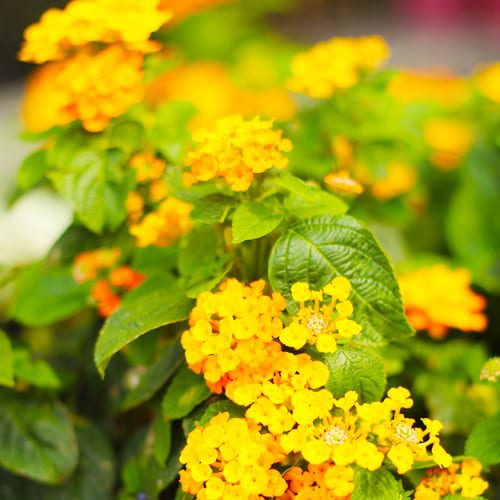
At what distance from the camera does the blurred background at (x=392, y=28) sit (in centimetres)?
388

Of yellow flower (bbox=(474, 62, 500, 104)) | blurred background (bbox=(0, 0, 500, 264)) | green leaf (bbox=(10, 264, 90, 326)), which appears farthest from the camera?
blurred background (bbox=(0, 0, 500, 264))

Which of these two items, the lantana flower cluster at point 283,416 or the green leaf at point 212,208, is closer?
the lantana flower cluster at point 283,416

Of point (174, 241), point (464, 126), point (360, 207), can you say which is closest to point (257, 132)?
point (174, 241)

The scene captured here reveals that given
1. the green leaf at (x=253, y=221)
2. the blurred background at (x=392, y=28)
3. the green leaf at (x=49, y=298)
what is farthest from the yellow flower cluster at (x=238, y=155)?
the blurred background at (x=392, y=28)

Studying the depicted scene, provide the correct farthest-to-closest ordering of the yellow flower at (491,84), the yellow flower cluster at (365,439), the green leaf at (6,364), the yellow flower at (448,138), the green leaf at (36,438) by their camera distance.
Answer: the yellow flower at (448,138) → the yellow flower at (491,84) → the green leaf at (36,438) → the green leaf at (6,364) → the yellow flower cluster at (365,439)

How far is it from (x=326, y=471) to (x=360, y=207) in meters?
0.70

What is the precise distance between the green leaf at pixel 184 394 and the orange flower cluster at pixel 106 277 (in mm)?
218

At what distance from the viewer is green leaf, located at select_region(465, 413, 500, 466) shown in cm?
95

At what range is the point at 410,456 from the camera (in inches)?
31.2

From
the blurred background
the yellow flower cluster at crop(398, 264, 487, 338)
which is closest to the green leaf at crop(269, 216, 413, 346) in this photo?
the yellow flower cluster at crop(398, 264, 487, 338)

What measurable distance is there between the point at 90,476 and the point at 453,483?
603 mm

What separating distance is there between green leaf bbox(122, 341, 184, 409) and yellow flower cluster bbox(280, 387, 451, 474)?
282mm

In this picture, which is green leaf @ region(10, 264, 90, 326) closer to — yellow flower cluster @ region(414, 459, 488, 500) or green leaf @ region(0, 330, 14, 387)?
green leaf @ region(0, 330, 14, 387)

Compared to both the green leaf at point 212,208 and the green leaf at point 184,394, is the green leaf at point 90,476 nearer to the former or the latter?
the green leaf at point 184,394
